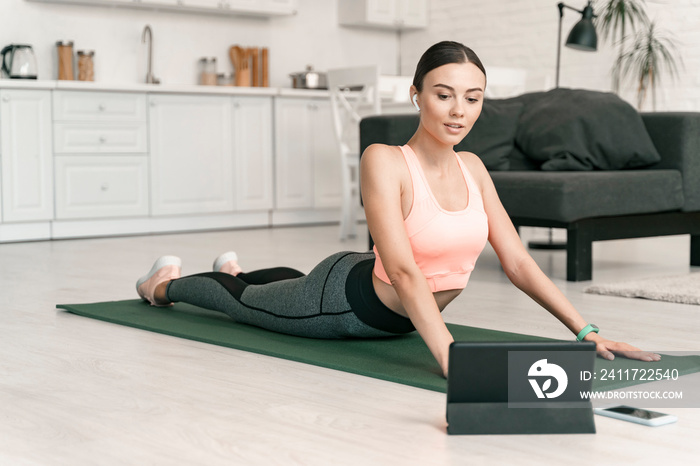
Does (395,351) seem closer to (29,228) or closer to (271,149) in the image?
(29,228)

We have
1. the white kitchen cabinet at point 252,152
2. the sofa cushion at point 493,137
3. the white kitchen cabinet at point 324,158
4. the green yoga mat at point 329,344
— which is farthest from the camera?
the white kitchen cabinet at point 324,158

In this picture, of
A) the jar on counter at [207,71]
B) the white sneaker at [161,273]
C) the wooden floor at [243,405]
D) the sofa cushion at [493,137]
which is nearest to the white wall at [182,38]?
the jar on counter at [207,71]

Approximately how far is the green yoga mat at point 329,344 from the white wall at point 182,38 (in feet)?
12.1

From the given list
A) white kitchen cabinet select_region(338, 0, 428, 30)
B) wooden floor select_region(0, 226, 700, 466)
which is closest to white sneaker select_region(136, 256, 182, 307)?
wooden floor select_region(0, 226, 700, 466)

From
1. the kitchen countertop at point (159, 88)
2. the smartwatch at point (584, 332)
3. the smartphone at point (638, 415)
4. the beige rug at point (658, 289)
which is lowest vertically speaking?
the beige rug at point (658, 289)

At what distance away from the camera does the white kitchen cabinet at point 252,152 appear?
6578 millimetres

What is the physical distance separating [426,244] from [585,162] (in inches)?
94.3

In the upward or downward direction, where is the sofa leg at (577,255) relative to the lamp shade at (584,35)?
downward

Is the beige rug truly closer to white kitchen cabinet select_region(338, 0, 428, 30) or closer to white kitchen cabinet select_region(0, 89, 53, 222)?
white kitchen cabinet select_region(0, 89, 53, 222)

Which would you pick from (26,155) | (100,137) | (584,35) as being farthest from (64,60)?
(584,35)

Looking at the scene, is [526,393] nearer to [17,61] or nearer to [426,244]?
[426,244]

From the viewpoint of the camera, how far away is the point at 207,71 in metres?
6.77

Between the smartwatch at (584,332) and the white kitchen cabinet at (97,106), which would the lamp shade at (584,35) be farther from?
the smartwatch at (584,332)

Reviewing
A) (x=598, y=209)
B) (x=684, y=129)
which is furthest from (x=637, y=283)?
(x=684, y=129)
